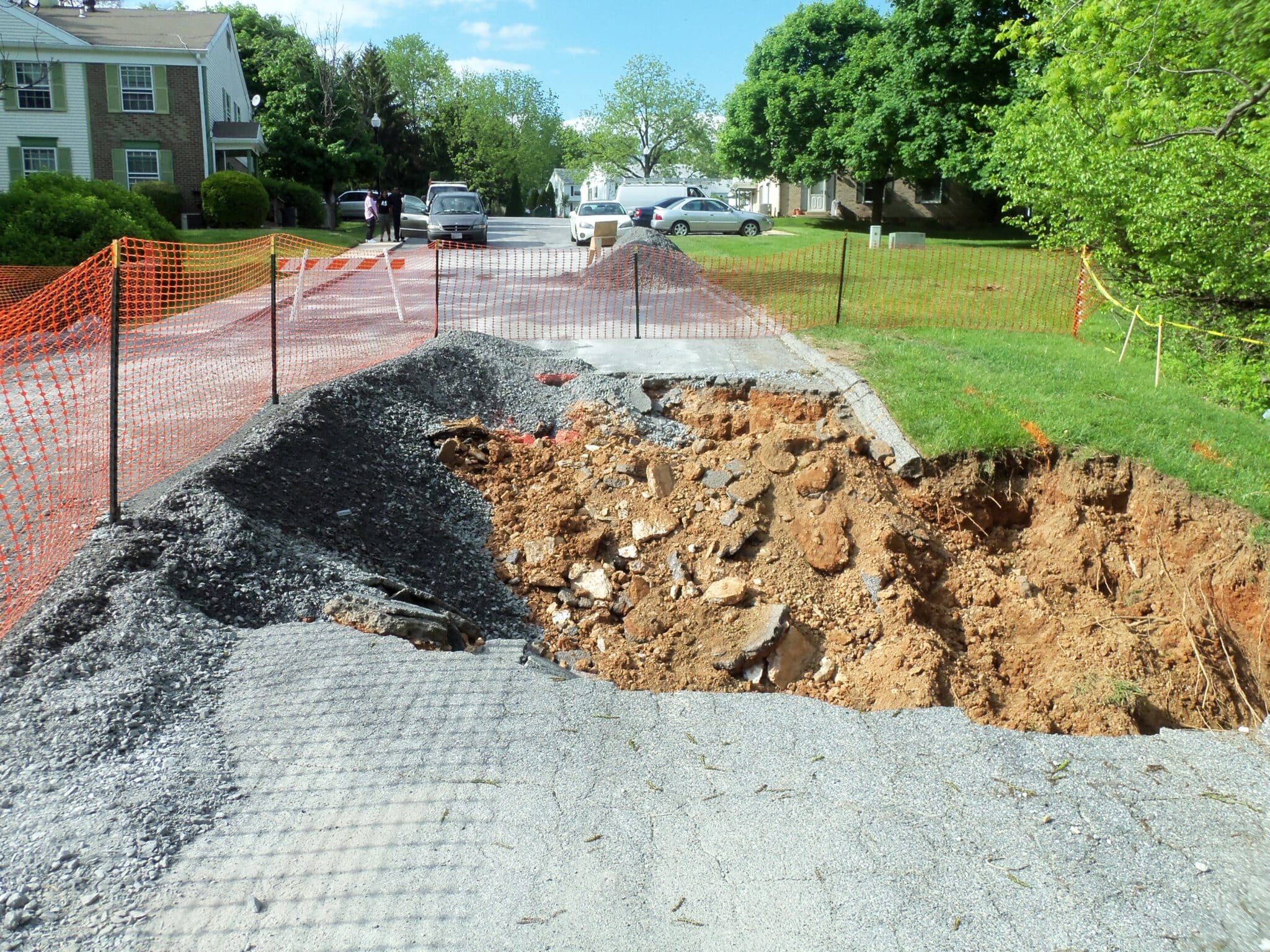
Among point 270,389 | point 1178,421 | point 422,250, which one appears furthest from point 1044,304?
point 422,250

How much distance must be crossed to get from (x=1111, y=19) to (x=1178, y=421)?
5.50 meters

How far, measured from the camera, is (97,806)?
12.2ft

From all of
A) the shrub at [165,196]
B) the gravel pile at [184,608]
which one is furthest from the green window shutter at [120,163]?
the gravel pile at [184,608]

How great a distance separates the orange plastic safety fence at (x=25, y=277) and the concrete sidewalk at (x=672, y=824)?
13.3 metres

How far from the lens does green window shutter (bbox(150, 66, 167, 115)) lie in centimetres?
3394

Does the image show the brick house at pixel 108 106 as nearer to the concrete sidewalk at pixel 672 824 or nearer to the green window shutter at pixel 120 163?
the green window shutter at pixel 120 163

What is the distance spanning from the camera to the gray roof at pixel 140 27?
33969mm

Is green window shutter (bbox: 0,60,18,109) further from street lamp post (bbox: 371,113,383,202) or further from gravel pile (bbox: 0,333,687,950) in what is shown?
gravel pile (bbox: 0,333,687,950)

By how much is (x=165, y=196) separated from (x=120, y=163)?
4.84 m

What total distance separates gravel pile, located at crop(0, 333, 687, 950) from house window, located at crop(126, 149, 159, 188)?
29863mm

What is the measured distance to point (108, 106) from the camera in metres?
33.8

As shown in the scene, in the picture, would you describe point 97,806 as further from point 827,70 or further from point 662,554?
point 827,70

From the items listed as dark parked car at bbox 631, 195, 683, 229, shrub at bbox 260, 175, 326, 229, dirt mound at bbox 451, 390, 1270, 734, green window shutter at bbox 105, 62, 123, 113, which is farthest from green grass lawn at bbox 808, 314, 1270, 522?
green window shutter at bbox 105, 62, 123, 113

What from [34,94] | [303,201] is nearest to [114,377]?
[34,94]
